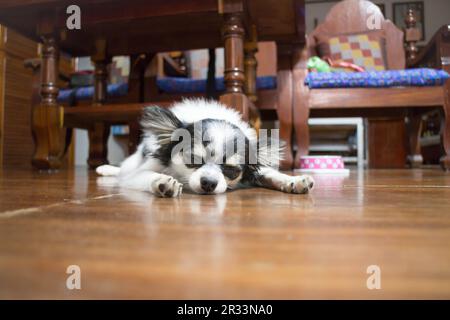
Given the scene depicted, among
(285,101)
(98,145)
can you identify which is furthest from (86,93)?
(285,101)

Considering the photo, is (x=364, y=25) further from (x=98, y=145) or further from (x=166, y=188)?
(x=166, y=188)

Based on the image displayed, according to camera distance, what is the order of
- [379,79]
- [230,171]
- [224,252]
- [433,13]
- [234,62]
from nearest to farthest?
[224,252], [230,171], [234,62], [379,79], [433,13]

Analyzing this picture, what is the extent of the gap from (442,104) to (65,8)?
7.66ft

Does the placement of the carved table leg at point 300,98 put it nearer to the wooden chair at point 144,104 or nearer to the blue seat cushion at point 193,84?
the wooden chair at point 144,104

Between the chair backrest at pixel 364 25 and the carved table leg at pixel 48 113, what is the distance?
2.31 m

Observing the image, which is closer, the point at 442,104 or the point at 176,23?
the point at 176,23

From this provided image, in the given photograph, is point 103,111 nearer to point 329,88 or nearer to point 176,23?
point 176,23

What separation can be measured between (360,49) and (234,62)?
1.85 metres

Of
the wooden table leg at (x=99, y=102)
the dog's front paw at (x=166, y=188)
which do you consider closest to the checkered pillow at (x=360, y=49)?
the wooden table leg at (x=99, y=102)

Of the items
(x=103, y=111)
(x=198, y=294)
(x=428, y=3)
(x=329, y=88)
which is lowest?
(x=198, y=294)

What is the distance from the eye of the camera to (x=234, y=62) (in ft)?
5.77

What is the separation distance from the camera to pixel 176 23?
210cm

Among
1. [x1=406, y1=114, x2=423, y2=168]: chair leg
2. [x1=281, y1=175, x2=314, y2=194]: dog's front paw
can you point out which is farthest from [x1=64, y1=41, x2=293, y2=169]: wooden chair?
[x1=406, y1=114, x2=423, y2=168]: chair leg

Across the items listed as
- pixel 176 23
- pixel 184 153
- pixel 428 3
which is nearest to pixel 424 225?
pixel 184 153
